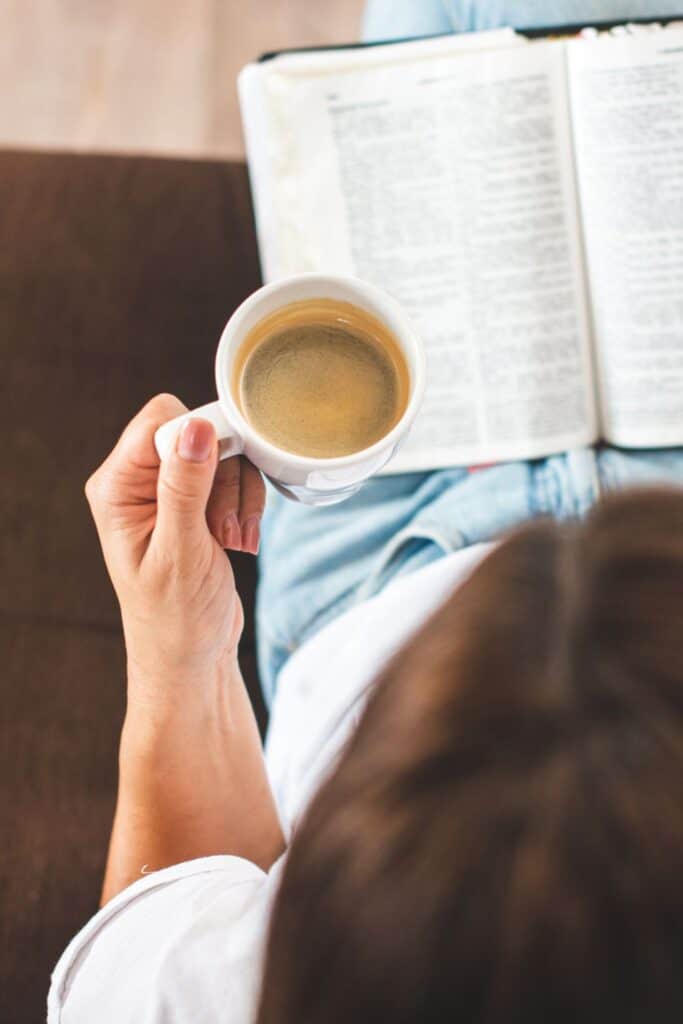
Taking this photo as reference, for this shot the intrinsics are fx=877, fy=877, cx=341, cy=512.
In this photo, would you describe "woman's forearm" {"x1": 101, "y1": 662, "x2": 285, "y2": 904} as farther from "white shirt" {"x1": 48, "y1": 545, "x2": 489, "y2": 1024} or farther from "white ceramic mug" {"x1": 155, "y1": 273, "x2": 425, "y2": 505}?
"white ceramic mug" {"x1": 155, "y1": 273, "x2": 425, "y2": 505}

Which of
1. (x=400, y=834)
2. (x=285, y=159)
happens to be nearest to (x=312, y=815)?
A: (x=400, y=834)

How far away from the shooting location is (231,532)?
563 millimetres

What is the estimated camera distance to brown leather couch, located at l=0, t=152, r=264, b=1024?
777mm

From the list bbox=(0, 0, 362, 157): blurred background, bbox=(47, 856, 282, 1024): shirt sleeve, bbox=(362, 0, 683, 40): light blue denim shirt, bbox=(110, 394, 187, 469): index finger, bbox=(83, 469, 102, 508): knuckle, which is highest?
bbox=(0, 0, 362, 157): blurred background

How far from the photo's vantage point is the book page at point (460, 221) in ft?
2.48

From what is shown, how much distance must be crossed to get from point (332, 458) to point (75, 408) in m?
0.43

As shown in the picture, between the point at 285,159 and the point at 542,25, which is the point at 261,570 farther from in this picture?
the point at 542,25

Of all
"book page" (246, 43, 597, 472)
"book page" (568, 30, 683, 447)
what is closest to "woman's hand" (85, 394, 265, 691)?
"book page" (246, 43, 597, 472)

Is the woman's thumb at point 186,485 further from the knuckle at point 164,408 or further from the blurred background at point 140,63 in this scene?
the blurred background at point 140,63

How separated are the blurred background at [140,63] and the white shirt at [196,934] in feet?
3.22

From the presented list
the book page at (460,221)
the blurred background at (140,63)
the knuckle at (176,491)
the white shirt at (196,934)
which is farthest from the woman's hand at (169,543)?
the blurred background at (140,63)

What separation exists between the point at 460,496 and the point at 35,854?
0.47 metres

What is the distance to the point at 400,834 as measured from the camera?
30cm

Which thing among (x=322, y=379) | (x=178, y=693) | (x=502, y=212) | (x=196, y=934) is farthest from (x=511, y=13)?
(x=196, y=934)
